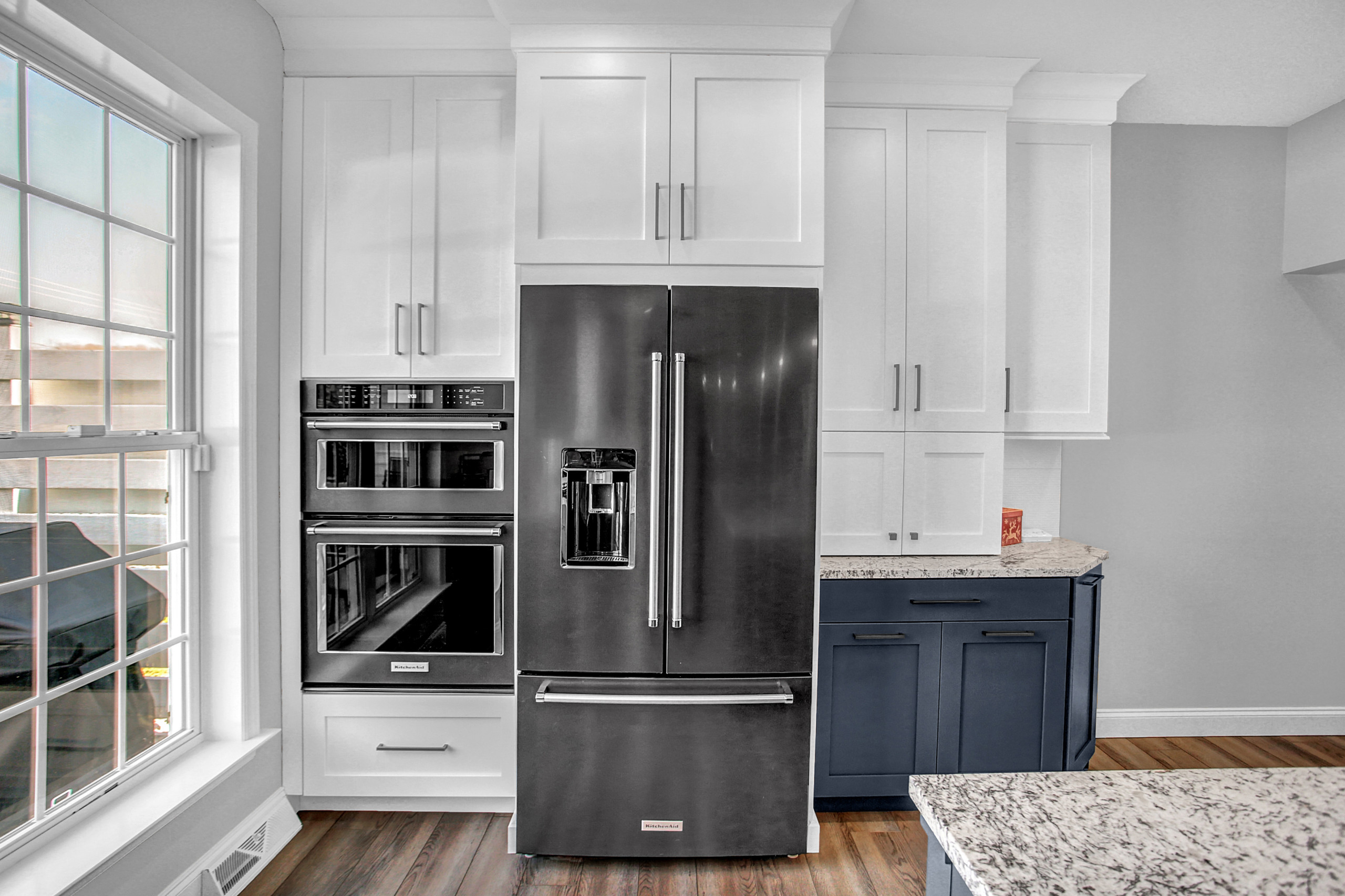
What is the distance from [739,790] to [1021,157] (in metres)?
2.49

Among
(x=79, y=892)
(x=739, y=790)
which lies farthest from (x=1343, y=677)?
(x=79, y=892)

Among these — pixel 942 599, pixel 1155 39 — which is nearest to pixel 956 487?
pixel 942 599

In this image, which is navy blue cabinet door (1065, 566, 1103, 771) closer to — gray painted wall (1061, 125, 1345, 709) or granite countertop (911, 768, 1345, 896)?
gray painted wall (1061, 125, 1345, 709)

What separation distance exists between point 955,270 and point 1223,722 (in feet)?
7.94

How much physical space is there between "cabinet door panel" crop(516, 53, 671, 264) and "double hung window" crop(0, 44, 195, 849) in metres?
1.03

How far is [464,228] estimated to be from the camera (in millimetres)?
2148

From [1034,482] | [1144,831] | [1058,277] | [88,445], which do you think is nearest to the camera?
[1144,831]

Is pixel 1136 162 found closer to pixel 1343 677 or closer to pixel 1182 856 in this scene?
pixel 1343 677

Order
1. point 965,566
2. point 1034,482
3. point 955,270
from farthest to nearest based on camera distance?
point 1034,482
point 955,270
point 965,566

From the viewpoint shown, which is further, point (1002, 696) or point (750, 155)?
point (1002, 696)

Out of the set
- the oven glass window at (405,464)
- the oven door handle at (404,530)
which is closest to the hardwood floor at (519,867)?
the oven door handle at (404,530)

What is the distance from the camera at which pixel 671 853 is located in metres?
1.91

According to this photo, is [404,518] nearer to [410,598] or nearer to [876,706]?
[410,598]

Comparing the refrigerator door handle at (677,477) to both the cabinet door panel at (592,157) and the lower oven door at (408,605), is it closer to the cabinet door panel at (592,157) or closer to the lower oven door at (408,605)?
the cabinet door panel at (592,157)
